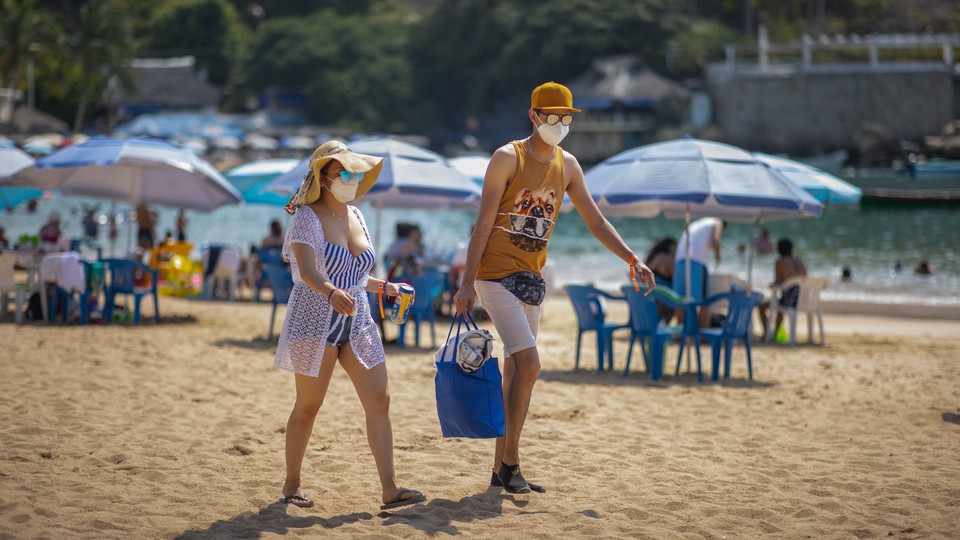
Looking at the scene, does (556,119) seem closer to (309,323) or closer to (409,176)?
(309,323)

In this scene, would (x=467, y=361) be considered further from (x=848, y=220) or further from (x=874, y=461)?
(x=848, y=220)

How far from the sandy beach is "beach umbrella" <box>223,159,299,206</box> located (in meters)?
5.88

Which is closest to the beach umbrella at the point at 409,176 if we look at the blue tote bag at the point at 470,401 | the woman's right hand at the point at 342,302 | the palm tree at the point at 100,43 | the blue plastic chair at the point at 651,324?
the blue plastic chair at the point at 651,324

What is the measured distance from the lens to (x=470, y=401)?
443cm

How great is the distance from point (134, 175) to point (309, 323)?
910 cm

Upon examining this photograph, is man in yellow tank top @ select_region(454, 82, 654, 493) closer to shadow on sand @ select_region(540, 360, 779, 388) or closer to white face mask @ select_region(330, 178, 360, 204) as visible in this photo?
white face mask @ select_region(330, 178, 360, 204)

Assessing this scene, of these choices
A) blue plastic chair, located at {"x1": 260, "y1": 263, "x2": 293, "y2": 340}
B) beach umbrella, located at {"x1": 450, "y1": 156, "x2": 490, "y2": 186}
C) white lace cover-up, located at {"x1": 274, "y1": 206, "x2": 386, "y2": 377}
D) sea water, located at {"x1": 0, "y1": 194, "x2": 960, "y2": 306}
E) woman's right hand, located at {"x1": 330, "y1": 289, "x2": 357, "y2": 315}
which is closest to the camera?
woman's right hand, located at {"x1": 330, "y1": 289, "x2": 357, "y2": 315}

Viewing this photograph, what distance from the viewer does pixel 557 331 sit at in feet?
37.7

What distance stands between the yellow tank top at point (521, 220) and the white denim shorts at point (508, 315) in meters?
0.06

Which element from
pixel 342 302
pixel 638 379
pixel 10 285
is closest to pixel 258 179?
pixel 10 285

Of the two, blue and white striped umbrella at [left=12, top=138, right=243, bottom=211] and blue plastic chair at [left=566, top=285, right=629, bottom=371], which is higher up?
blue and white striped umbrella at [left=12, top=138, right=243, bottom=211]

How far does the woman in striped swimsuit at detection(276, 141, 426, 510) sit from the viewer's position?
13.7 feet

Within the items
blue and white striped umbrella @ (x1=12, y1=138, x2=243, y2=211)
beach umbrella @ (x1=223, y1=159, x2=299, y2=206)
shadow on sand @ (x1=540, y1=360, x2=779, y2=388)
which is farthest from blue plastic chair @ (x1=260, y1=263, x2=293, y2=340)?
beach umbrella @ (x1=223, y1=159, x2=299, y2=206)

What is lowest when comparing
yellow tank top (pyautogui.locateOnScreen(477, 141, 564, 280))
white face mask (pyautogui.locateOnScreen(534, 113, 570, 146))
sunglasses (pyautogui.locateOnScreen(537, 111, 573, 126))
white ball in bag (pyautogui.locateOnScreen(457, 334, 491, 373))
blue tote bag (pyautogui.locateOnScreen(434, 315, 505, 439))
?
blue tote bag (pyautogui.locateOnScreen(434, 315, 505, 439))
